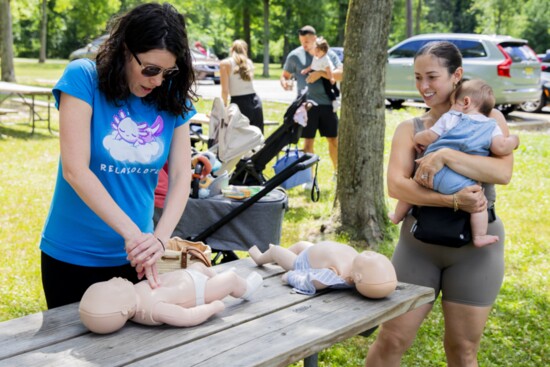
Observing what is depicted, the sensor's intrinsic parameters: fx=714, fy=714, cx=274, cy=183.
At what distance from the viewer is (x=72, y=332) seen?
90.4 inches

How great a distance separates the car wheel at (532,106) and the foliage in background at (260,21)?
18.2m

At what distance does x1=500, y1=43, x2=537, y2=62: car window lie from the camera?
52.3ft

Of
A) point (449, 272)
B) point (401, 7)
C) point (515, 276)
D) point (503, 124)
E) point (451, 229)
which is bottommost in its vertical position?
point (515, 276)

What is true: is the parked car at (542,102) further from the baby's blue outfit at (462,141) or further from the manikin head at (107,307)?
the manikin head at (107,307)

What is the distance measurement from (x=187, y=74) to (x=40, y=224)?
4850 millimetres

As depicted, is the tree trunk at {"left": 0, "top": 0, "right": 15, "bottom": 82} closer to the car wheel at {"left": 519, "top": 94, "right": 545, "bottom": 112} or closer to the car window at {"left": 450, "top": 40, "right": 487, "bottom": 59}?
the car window at {"left": 450, "top": 40, "right": 487, "bottom": 59}

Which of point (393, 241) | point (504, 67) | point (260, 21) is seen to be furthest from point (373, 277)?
point (260, 21)

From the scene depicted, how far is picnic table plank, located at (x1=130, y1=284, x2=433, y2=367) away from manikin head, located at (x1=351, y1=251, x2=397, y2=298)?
45mm

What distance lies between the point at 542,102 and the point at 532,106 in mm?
257

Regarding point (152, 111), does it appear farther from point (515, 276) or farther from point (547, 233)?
point (547, 233)

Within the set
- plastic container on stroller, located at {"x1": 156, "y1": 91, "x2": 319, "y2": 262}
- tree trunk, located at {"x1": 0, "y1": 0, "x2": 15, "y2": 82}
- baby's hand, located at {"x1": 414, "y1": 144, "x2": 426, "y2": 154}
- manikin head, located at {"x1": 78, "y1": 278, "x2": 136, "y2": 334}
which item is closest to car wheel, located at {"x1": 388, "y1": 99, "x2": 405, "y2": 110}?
tree trunk, located at {"x1": 0, "y1": 0, "x2": 15, "y2": 82}

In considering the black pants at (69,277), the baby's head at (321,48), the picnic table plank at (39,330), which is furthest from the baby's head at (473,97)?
the baby's head at (321,48)

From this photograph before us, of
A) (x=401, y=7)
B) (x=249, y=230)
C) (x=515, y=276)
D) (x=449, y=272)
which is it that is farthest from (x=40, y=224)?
(x=401, y=7)

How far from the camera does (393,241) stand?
6.62 m
